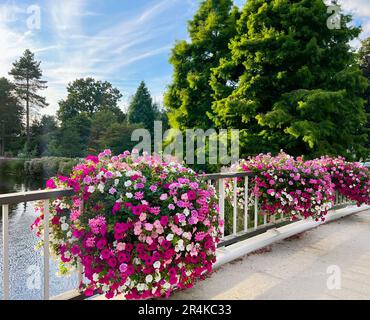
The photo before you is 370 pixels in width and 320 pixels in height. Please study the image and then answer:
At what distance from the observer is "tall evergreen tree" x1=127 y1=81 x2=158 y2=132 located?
3028 centimetres

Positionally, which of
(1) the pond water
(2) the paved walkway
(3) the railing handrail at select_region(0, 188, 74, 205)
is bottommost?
(1) the pond water

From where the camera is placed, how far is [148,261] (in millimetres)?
1557

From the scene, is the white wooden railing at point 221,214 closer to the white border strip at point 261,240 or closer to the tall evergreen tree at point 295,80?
the white border strip at point 261,240

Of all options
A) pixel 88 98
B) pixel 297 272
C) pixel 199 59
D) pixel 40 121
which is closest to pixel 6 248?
pixel 297 272

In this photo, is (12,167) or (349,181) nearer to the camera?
(349,181)

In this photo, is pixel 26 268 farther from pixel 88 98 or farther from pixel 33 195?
pixel 88 98

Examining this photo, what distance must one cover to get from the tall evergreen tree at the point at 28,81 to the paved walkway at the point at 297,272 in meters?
33.5

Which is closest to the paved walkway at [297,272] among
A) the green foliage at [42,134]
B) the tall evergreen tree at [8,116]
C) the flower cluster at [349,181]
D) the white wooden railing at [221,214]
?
the white wooden railing at [221,214]

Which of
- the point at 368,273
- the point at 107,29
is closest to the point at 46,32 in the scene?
the point at 107,29

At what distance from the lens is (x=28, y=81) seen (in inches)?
1283

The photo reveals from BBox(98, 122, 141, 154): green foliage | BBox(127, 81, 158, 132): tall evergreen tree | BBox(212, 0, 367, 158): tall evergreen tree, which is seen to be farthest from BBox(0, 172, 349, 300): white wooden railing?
BBox(127, 81, 158, 132): tall evergreen tree

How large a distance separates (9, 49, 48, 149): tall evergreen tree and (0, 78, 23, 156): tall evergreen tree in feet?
2.68

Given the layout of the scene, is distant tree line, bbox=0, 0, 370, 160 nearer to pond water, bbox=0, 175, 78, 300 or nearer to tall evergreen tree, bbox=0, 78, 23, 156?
pond water, bbox=0, 175, 78, 300

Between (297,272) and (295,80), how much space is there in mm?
6834
